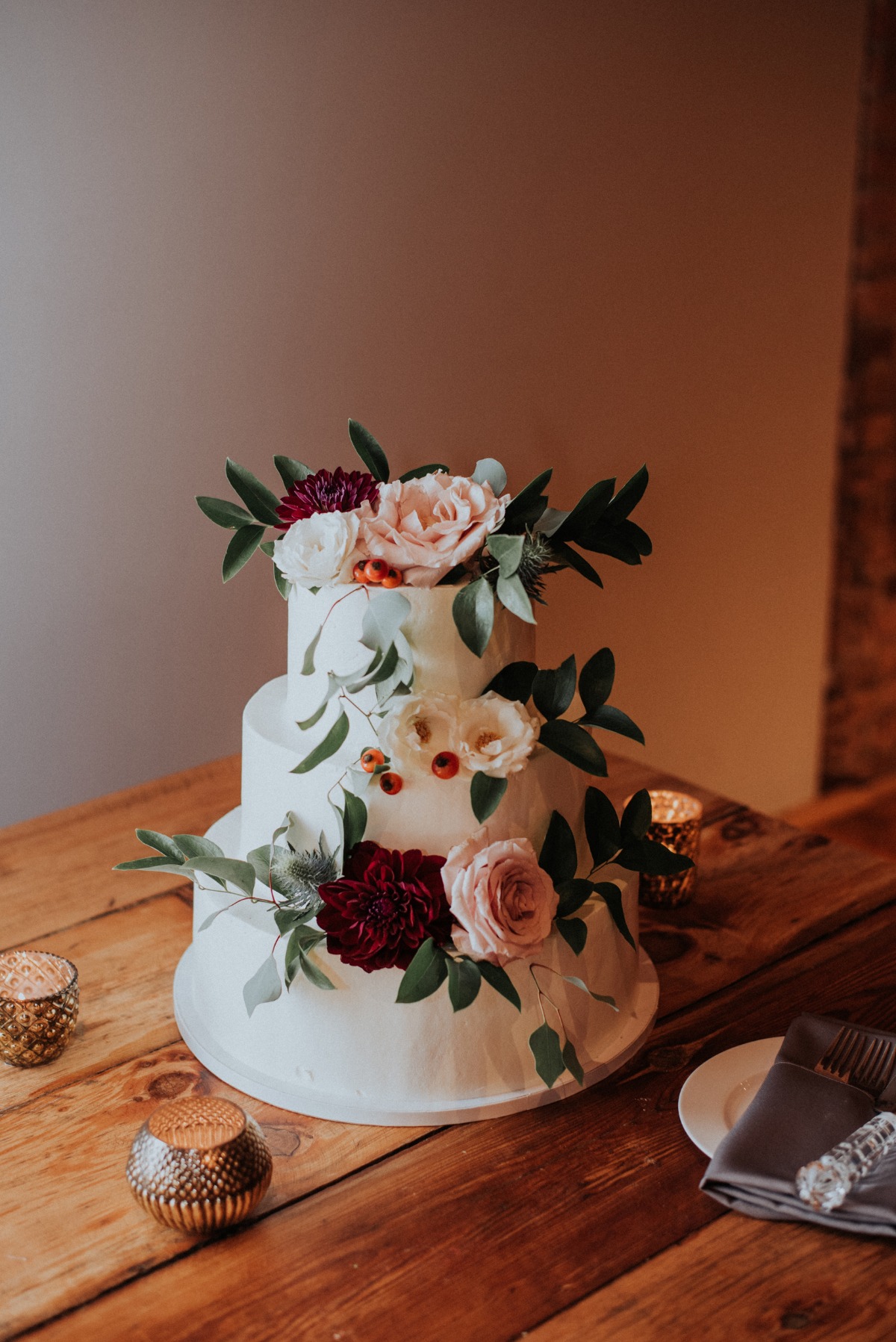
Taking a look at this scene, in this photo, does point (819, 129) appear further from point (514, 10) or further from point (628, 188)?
point (514, 10)

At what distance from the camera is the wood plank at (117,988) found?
40.1 inches

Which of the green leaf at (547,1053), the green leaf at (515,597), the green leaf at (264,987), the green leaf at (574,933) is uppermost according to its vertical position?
the green leaf at (515,597)

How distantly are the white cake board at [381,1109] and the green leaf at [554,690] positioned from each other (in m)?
0.31

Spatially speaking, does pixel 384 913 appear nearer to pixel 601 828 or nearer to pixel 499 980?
pixel 499 980

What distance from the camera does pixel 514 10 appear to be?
2.10 meters

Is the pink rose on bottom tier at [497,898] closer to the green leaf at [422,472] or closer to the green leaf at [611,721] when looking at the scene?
the green leaf at [611,721]

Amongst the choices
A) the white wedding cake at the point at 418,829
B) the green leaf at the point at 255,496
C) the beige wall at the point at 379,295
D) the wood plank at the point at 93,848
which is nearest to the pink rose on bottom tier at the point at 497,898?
the white wedding cake at the point at 418,829

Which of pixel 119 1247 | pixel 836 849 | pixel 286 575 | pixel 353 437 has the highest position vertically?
pixel 353 437

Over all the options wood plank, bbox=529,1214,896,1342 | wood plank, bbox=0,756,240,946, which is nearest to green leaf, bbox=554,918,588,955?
wood plank, bbox=529,1214,896,1342

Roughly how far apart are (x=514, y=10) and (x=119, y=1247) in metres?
2.03

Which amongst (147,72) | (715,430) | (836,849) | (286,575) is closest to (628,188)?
(715,430)

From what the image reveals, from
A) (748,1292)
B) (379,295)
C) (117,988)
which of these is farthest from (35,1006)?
(379,295)

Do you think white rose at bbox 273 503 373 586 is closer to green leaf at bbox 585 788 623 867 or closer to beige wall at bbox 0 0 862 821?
green leaf at bbox 585 788 623 867

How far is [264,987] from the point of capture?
938 mm
